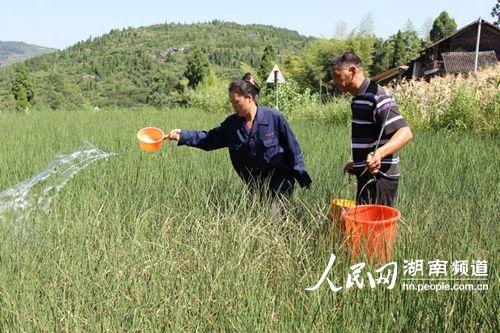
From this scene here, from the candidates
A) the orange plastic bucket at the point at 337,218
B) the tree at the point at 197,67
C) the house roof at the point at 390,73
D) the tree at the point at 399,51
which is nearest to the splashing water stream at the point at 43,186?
the orange plastic bucket at the point at 337,218

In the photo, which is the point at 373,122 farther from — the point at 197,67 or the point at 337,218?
the point at 197,67

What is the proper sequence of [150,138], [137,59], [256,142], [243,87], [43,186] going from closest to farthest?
1. [243,87]
2. [256,142]
3. [150,138]
4. [43,186]
5. [137,59]

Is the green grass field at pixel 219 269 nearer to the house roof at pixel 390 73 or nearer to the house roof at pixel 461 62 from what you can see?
the house roof at pixel 390 73

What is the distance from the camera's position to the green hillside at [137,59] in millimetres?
51375

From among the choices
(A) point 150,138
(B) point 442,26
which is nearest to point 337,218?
(A) point 150,138

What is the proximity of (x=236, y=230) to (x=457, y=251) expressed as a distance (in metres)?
1.01

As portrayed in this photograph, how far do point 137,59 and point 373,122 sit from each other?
7387cm

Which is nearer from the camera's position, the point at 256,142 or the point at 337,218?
the point at 337,218

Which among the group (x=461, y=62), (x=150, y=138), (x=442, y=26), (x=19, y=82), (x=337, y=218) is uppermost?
(x=442, y=26)

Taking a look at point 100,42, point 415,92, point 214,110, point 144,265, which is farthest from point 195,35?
point 144,265

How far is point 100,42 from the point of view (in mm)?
91688

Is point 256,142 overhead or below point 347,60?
below

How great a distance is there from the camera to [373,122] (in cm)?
224

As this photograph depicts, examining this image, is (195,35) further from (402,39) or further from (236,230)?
(236,230)
